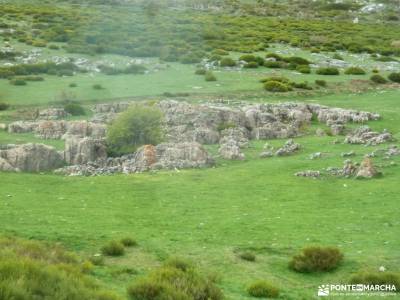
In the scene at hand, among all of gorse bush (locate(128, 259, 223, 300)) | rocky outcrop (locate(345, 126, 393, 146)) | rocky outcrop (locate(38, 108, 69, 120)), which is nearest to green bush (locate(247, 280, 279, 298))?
gorse bush (locate(128, 259, 223, 300))

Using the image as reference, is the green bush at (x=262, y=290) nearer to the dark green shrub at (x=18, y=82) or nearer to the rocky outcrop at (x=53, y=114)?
the rocky outcrop at (x=53, y=114)

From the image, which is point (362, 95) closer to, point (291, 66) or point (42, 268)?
point (291, 66)

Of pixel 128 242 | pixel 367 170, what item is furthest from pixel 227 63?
pixel 128 242

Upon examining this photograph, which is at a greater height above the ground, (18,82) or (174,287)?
(174,287)

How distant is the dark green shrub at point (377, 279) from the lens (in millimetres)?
15141

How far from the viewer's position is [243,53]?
2655 inches

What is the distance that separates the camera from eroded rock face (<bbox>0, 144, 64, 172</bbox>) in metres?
28.4

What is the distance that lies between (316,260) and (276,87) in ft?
104

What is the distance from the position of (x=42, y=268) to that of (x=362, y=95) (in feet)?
127

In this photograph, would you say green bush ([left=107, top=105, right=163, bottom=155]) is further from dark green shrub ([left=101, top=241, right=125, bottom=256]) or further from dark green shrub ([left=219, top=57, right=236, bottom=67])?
dark green shrub ([left=219, top=57, right=236, bottom=67])

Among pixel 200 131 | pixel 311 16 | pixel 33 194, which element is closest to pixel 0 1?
pixel 311 16

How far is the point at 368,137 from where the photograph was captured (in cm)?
3284

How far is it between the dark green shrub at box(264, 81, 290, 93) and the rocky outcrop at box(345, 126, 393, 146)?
44.1 ft

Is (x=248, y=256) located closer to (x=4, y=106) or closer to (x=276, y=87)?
(x=4, y=106)
